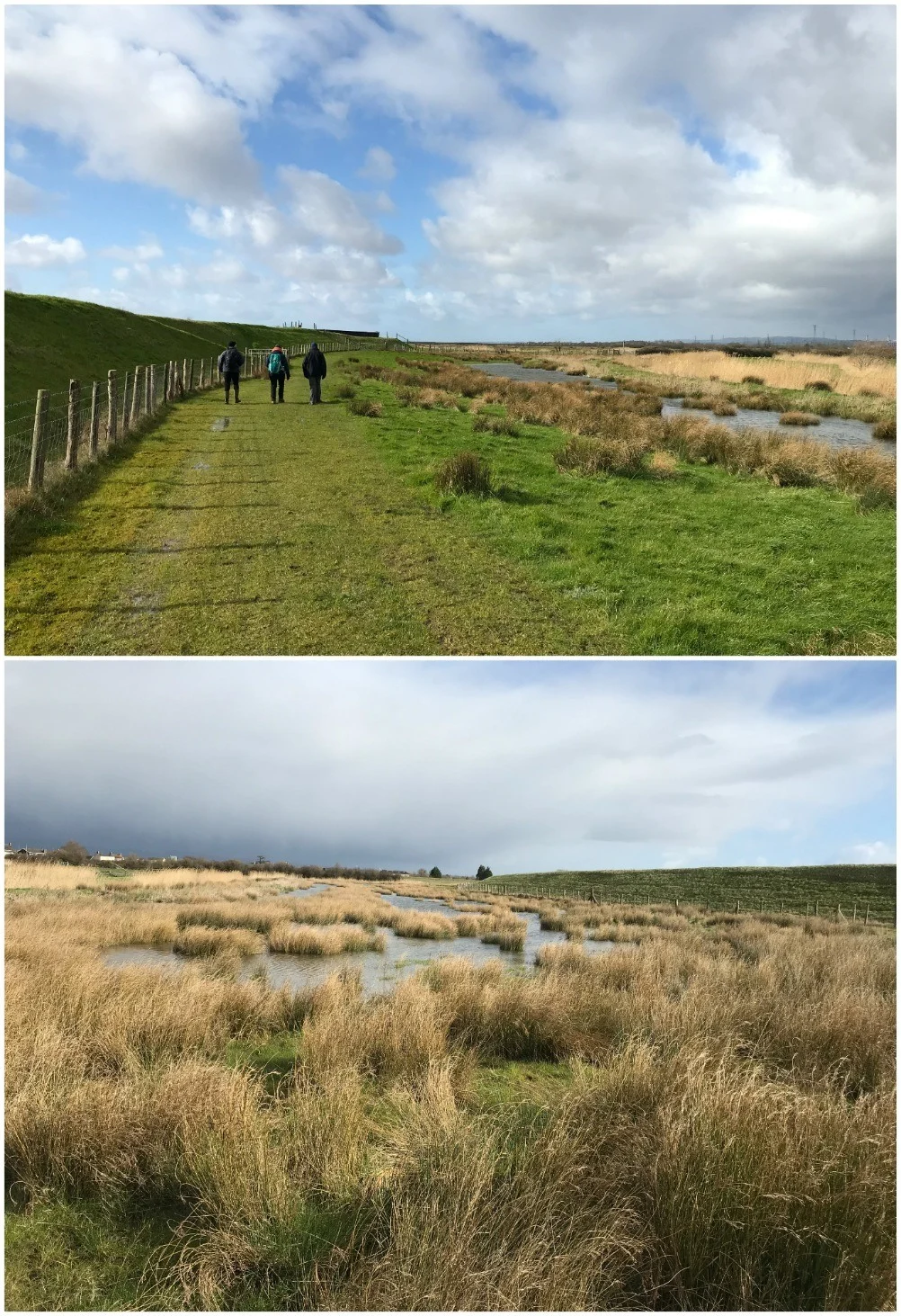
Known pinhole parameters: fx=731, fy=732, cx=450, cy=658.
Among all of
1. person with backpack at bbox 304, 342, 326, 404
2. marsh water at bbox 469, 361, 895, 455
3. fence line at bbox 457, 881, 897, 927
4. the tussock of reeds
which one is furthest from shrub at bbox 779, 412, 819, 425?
the tussock of reeds

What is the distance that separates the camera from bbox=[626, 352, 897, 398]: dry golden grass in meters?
31.8

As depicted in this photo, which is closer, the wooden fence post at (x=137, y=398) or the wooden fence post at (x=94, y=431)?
the wooden fence post at (x=94, y=431)

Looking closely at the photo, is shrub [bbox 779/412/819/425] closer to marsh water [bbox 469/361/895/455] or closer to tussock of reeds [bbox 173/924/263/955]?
marsh water [bbox 469/361/895/455]

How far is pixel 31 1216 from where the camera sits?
4.17 metres

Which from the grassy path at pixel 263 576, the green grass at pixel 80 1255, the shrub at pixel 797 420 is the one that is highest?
the shrub at pixel 797 420

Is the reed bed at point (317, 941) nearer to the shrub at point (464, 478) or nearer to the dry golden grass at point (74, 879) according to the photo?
the shrub at point (464, 478)

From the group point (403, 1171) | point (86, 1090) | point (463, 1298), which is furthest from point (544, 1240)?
point (86, 1090)

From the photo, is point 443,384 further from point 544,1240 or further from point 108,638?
point 544,1240

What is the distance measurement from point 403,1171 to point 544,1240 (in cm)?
94

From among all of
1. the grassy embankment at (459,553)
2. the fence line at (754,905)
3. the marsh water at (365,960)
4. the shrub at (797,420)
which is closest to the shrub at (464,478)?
the grassy embankment at (459,553)

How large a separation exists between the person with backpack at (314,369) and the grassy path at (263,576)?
514 inches

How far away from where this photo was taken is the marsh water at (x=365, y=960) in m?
10.1

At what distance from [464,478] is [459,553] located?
12.3ft

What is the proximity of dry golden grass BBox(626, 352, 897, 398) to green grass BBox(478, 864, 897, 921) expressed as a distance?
19469 millimetres
